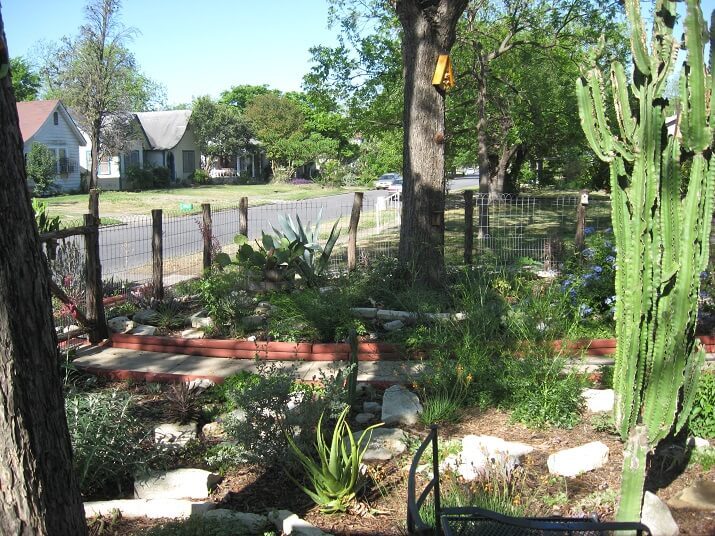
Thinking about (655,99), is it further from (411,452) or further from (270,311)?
(270,311)

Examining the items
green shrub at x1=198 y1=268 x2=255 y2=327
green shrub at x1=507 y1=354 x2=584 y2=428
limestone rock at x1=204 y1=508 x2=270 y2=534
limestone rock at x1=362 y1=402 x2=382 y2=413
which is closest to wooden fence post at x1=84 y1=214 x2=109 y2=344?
green shrub at x1=198 y1=268 x2=255 y2=327

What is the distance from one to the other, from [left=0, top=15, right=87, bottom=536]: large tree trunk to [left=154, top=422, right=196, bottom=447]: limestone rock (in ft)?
6.39

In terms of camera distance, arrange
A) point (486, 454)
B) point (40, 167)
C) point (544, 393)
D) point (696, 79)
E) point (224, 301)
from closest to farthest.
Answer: point (696, 79) < point (486, 454) < point (544, 393) < point (224, 301) < point (40, 167)

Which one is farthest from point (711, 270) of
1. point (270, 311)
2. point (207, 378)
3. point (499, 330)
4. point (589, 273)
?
point (207, 378)

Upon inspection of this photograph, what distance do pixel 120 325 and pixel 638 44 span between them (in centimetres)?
627

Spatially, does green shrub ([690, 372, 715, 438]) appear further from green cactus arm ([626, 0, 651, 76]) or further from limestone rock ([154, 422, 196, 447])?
limestone rock ([154, 422, 196, 447])

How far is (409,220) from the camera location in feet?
28.8

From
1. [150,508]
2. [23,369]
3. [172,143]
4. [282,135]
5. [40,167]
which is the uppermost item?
[282,135]

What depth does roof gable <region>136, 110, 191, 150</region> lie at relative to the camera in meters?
46.8

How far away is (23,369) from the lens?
273 cm

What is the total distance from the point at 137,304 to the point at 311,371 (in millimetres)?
2918

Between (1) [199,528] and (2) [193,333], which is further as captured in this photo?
(2) [193,333]

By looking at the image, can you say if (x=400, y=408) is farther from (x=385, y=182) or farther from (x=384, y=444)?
(x=385, y=182)

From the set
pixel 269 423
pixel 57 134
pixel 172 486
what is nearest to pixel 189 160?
pixel 57 134
